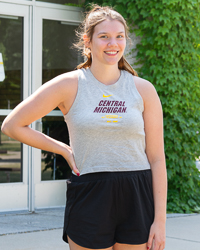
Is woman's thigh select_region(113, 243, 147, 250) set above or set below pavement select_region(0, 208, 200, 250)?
above

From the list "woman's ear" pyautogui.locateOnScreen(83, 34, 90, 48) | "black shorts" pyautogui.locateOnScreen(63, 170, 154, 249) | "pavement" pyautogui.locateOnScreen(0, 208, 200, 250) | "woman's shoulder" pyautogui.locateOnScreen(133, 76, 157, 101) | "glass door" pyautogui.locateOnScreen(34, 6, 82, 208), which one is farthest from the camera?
"glass door" pyautogui.locateOnScreen(34, 6, 82, 208)

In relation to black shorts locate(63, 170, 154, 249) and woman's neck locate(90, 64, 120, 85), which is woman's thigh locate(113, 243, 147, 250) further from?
woman's neck locate(90, 64, 120, 85)

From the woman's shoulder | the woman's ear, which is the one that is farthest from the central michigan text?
the woman's ear

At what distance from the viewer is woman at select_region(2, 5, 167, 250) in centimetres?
189

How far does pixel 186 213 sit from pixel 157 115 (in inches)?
155

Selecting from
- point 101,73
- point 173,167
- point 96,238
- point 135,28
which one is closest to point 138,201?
point 96,238

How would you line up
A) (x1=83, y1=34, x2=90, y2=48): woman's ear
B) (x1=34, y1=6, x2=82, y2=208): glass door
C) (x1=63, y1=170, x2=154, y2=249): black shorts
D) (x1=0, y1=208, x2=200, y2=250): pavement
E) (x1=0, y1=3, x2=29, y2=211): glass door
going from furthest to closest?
1. (x1=34, y1=6, x2=82, y2=208): glass door
2. (x1=0, y1=3, x2=29, y2=211): glass door
3. (x1=0, y1=208, x2=200, y2=250): pavement
4. (x1=83, y1=34, x2=90, y2=48): woman's ear
5. (x1=63, y1=170, x2=154, y2=249): black shorts

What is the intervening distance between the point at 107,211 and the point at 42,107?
0.55 m

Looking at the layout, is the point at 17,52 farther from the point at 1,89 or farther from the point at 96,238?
the point at 96,238

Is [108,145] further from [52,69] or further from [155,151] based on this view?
[52,69]

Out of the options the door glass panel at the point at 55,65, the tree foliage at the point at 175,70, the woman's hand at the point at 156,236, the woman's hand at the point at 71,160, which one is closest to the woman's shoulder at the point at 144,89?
the woman's hand at the point at 71,160

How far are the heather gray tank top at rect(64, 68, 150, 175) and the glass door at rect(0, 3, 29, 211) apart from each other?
3.73 meters

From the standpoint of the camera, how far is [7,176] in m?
5.56

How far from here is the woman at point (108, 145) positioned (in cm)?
189
